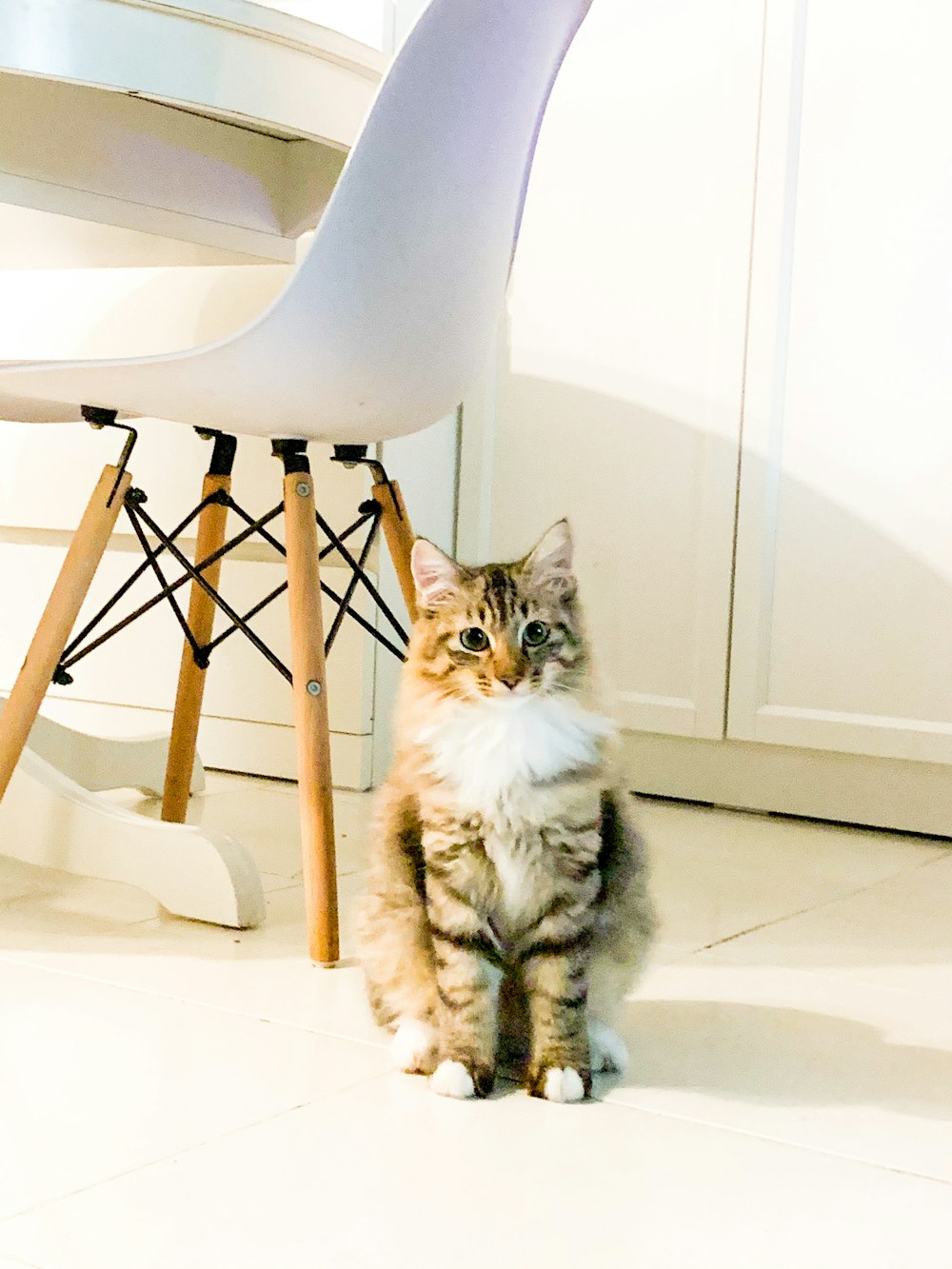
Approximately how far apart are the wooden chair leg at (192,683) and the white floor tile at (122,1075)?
17.0 inches

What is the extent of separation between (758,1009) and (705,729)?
968 millimetres

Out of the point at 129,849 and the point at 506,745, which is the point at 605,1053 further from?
the point at 129,849

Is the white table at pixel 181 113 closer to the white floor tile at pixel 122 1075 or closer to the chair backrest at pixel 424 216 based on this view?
the chair backrest at pixel 424 216

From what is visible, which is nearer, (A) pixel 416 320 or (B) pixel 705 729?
(A) pixel 416 320

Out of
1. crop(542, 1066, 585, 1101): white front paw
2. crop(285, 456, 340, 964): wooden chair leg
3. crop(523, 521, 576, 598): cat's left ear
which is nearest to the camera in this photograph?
crop(542, 1066, 585, 1101): white front paw

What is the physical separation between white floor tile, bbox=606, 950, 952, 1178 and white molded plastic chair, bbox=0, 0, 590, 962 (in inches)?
14.4

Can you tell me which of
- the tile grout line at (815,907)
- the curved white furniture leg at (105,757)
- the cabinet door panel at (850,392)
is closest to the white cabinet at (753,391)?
the cabinet door panel at (850,392)

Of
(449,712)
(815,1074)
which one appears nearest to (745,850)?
(815,1074)

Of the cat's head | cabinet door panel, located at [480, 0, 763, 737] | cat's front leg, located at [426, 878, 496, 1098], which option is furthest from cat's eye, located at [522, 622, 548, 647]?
cabinet door panel, located at [480, 0, 763, 737]

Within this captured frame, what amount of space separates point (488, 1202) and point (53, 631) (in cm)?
84

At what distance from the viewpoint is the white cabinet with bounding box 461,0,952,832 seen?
2.06 meters

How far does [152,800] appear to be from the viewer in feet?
7.32

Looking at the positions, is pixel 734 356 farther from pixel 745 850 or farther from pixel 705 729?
pixel 745 850

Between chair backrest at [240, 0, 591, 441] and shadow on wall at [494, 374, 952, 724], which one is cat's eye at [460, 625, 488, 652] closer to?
chair backrest at [240, 0, 591, 441]
